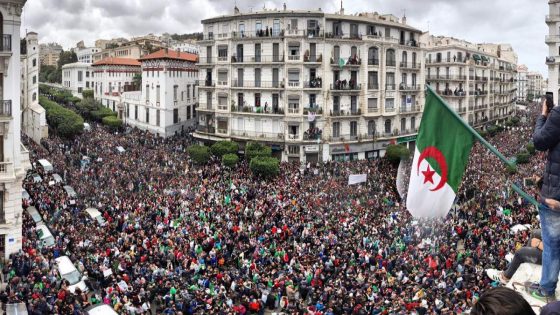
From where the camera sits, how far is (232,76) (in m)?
52.4

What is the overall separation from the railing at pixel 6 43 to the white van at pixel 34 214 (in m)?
9.30

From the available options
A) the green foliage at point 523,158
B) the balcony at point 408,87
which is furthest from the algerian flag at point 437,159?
the balcony at point 408,87

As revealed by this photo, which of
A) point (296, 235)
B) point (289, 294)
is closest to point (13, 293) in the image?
point (289, 294)

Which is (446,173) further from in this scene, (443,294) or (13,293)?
(13,293)

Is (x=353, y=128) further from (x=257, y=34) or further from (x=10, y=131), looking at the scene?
(x=10, y=131)

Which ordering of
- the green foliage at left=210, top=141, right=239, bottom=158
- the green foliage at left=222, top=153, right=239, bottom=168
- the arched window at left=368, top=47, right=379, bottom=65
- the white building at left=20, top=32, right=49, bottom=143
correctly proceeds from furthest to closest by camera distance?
1. the arched window at left=368, top=47, right=379, bottom=65
2. the white building at left=20, top=32, right=49, bottom=143
3. the green foliage at left=210, top=141, right=239, bottom=158
4. the green foliage at left=222, top=153, right=239, bottom=168

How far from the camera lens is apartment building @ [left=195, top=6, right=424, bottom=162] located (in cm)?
4959

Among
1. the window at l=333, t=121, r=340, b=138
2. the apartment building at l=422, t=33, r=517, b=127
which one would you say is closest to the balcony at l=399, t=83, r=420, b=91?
the window at l=333, t=121, r=340, b=138

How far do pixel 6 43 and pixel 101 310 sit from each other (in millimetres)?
A: 14243

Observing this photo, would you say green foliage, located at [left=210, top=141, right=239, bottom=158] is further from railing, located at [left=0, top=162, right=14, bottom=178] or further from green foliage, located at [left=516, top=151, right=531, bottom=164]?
green foliage, located at [left=516, top=151, right=531, bottom=164]

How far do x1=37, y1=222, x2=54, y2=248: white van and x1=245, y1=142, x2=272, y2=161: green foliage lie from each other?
61.8 feet

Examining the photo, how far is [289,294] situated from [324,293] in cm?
142

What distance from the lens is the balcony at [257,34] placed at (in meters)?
49.9

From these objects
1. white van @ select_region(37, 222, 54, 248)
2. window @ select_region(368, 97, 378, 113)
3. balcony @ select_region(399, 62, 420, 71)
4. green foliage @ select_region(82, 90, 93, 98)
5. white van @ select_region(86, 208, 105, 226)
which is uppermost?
Answer: balcony @ select_region(399, 62, 420, 71)
